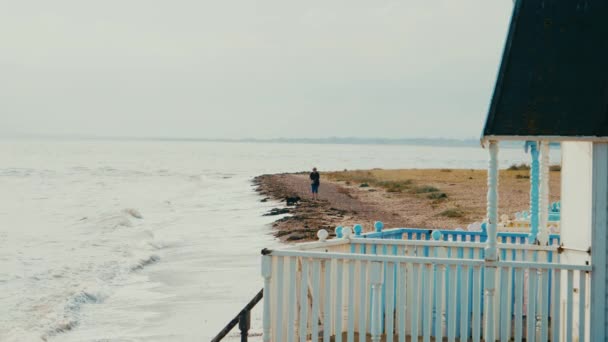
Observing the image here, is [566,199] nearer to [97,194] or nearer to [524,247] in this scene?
[524,247]

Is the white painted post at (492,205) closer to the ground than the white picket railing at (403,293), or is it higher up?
higher up

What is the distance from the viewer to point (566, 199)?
31.2 feet

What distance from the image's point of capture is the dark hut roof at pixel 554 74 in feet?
25.7

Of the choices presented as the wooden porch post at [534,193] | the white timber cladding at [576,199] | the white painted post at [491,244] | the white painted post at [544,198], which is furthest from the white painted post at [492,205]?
the wooden porch post at [534,193]

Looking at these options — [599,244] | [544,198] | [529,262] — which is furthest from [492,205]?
[544,198]

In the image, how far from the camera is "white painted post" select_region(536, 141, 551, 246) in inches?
394

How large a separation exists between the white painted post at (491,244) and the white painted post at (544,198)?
2.14 m

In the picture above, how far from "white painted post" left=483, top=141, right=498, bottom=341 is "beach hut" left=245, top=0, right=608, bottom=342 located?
0.03 ft

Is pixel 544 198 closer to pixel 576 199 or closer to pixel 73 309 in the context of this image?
pixel 576 199

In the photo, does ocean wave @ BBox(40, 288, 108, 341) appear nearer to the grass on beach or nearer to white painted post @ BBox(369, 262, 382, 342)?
white painted post @ BBox(369, 262, 382, 342)

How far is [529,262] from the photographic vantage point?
813 cm

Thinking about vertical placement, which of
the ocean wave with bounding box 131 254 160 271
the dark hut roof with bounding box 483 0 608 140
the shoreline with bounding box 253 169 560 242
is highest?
the dark hut roof with bounding box 483 0 608 140

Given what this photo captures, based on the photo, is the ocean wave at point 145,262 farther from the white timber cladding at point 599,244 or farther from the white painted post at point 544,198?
the white timber cladding at point 599,244

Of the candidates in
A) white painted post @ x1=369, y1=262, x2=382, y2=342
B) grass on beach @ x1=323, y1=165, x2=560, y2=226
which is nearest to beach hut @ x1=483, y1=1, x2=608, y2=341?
white painted post @ x1=369, y1=262, x2=382, y2=342
